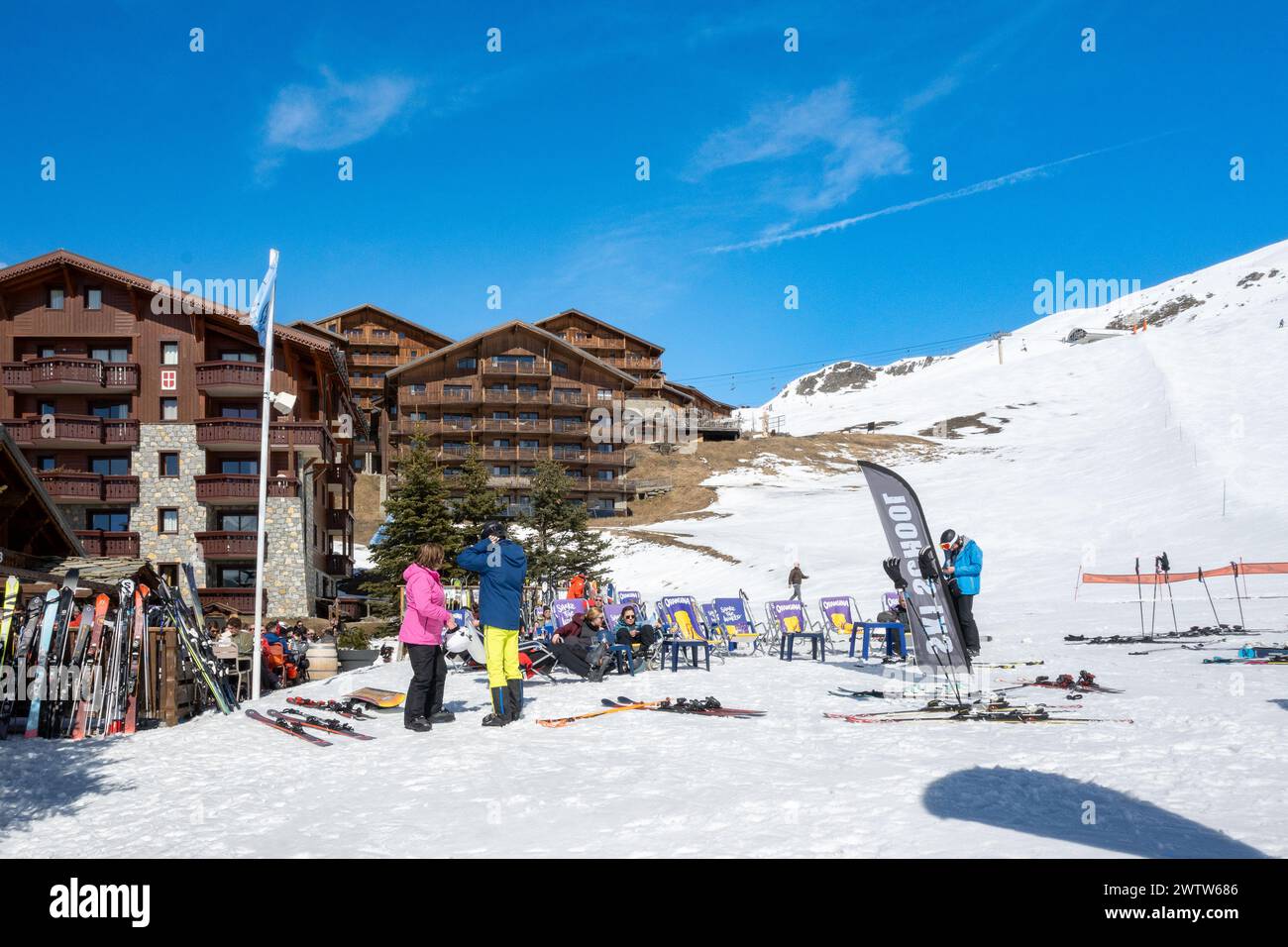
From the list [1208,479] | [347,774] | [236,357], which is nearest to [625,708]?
[347,774]

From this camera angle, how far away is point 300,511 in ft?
105

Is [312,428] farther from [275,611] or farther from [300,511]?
[275,611]

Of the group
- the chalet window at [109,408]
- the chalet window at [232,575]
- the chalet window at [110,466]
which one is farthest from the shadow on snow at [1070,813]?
the chalet window at [109,408]

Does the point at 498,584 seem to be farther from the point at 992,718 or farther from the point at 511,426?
the point at 511,426

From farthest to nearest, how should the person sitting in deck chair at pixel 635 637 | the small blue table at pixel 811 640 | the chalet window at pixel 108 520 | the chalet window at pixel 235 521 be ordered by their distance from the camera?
the chalet window at pixel 235 521 < the chalet window at pixel 108 520 < the small blue table at pixel 811 640 < the person sitting in deck chair at pixel 635 637

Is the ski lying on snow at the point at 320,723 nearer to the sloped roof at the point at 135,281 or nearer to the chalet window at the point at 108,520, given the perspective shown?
the sloped roof at the point at 135,281

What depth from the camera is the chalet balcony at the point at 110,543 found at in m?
31.0

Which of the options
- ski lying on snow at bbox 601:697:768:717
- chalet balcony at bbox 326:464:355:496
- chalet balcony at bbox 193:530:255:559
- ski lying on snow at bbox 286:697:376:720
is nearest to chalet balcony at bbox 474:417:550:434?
chalet balcony at bbox 326:464:355:496

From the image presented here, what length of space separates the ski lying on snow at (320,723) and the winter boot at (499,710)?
3.45 feet

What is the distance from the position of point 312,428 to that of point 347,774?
27.4m

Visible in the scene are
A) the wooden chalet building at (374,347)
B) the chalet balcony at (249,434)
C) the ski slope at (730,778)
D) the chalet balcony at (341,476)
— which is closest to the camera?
the ski slope at (730,778)

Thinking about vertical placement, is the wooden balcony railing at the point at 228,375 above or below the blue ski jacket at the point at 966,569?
above

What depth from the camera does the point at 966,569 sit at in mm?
11141

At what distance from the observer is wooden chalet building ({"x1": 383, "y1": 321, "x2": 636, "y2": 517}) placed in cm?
6009
